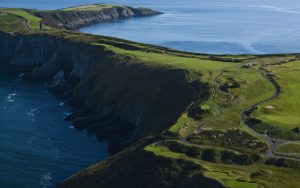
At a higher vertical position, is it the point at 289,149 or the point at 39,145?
the point at 289,149

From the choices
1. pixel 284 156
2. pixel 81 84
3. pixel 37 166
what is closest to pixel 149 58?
pixel 81 84

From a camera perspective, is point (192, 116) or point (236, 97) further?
point (236, 97)

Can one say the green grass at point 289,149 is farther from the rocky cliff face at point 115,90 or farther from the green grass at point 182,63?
the green grass at point 182,63

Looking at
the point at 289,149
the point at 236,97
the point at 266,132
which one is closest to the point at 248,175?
the point at 289,149

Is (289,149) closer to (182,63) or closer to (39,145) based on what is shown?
(39,145)

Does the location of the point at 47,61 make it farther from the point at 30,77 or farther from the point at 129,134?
the point at 129,134

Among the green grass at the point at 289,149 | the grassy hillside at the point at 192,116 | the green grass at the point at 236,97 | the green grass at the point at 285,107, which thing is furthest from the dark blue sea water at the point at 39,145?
the green grass at the point at 289,149
